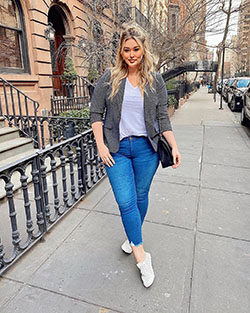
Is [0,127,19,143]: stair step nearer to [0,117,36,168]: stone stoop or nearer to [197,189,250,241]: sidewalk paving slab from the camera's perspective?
[0,117,36,168]: stone stoop

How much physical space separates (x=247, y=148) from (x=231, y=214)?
395cm

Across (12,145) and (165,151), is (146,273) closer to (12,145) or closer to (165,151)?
(165,151)

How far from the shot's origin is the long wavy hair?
192cm

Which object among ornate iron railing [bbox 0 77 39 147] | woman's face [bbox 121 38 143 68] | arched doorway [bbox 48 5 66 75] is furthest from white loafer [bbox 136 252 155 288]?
arched doorway [bbox 48 5 66 75]

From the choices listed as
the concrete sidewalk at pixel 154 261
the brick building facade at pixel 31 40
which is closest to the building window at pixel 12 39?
the brick building facade at pixel 31 40

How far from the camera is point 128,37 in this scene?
75.5 inches

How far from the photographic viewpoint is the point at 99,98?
2043mm

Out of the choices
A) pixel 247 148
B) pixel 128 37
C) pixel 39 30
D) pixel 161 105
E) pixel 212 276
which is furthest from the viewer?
pixel 39 30

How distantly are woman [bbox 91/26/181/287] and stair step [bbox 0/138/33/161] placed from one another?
3.40 metres

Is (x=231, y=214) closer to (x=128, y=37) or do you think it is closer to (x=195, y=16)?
(x=128, y=37)

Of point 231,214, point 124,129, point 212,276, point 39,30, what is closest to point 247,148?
point 231,214

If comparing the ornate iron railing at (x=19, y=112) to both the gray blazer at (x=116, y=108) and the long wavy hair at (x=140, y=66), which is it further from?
the long wavy hair at (x=140, y=66)

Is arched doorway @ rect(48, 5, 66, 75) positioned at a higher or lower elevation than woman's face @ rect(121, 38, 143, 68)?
higher

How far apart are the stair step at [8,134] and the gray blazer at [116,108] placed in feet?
12.9
